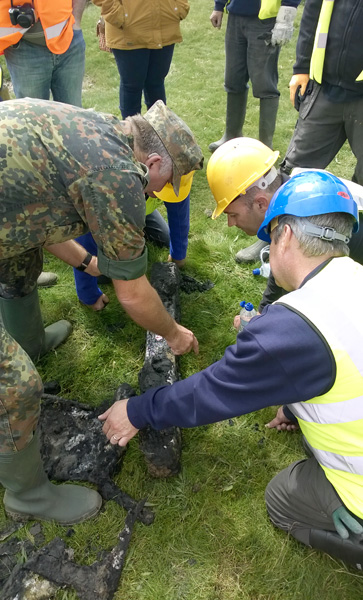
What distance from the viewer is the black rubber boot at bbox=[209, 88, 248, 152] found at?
5698 millimetres

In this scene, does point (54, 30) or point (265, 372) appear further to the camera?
point (54, 30)

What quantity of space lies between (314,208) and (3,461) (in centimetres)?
198

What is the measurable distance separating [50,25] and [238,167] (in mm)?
2457

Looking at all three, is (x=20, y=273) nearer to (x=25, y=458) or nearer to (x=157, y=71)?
(x=25, y=458)

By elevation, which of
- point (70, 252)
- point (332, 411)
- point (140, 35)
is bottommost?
point (70, 252)

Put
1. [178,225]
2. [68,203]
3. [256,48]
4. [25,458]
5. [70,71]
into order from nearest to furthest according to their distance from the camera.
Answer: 1. [68,203]
2. [25,458]
3. [178,225]
4. [70,71]
5. [256,48]

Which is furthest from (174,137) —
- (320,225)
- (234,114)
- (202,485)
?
(234,114)

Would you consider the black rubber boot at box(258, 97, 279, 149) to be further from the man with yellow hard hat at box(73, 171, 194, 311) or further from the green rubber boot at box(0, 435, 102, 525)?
the green rubber boot at box(0, 435, 102, 525)

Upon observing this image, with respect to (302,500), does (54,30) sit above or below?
above

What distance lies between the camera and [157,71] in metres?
5.15

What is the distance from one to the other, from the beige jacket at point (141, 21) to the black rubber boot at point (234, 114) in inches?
47.2

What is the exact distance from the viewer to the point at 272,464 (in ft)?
9.62

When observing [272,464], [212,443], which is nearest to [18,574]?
[212,443]

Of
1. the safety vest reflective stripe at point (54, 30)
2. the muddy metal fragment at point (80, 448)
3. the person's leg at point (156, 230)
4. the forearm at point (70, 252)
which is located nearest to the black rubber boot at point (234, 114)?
the person's leg at point (156, 230)
